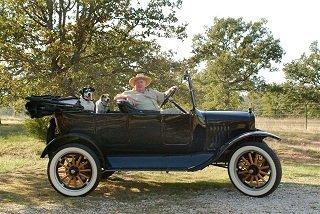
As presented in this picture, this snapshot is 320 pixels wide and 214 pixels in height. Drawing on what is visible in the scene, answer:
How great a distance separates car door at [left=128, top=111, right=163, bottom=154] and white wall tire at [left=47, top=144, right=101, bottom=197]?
62 cm

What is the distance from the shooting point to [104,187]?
22.7 ft

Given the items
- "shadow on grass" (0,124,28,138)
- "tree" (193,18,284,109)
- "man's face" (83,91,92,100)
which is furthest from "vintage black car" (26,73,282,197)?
"tree" (193,18,284,109)

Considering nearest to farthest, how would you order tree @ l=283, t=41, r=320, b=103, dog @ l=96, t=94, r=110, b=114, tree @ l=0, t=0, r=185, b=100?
dog @ l=96, t=94, r=110, b=114, tree @ l=0, t=0, r=185, b=100, tree @ l=283, t=41, r=320, b=103

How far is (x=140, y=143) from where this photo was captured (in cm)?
630

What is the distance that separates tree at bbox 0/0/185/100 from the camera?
1293 cm

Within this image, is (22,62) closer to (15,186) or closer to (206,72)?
(15,186)

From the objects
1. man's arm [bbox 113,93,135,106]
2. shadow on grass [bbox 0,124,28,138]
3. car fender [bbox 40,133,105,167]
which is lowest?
shadow on grass [bbox 0,124,28,138]

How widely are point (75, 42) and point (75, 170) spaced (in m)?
8.55

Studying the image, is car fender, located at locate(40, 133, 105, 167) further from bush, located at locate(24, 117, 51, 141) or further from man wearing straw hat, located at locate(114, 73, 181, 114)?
bush, located at locate(24, 117, 51, 141)

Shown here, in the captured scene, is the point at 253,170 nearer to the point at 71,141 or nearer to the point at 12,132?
the point at 71,141

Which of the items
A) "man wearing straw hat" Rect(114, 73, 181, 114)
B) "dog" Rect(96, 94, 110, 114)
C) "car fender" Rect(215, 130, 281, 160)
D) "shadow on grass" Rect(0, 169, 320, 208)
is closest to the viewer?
"shadow on grass" Rect(0, 169, 320, 208)

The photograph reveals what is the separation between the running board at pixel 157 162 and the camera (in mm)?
6129

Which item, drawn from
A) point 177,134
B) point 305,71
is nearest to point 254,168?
point 177,134

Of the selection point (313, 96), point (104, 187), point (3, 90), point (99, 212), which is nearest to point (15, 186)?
point (104, 187)
